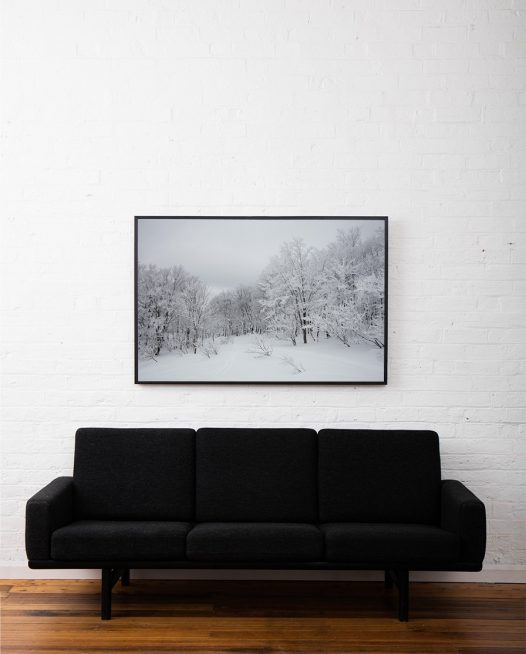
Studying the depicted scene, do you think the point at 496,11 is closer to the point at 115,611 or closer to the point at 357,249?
the point at 357,249

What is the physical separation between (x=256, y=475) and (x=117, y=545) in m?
0.80

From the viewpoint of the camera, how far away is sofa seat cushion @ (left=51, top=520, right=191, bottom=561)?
307cm

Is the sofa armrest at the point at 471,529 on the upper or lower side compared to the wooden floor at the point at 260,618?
upper

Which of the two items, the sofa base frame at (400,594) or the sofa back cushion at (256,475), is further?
the sofa back cushion at (256,475)

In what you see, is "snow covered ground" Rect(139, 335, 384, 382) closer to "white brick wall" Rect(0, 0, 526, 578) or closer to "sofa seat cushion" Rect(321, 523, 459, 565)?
"white brick wall" Rect(0, 0, 526, 578)

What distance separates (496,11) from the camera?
12.2ft

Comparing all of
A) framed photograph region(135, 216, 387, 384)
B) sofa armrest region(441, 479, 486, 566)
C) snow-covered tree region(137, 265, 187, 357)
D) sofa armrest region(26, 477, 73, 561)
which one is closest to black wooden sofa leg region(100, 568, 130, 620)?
sofa armrest region(26, 477, 73, 561)

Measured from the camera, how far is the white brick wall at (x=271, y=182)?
372cm

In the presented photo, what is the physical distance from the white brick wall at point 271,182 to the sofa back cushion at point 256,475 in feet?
0.82

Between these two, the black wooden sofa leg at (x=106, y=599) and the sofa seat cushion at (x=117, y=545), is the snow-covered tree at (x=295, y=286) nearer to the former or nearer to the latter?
the sofa seat cushion at (x=117, y=545)

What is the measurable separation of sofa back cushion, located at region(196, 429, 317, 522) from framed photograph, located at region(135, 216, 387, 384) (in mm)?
362

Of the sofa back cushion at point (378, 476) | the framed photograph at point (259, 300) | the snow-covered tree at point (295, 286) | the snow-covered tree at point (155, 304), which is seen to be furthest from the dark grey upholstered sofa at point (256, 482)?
the snow-covered tree at point (295, 286)

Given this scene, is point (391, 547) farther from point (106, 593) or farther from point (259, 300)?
point (259, 300)

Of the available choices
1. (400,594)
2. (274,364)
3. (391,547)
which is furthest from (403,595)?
(274,364)
